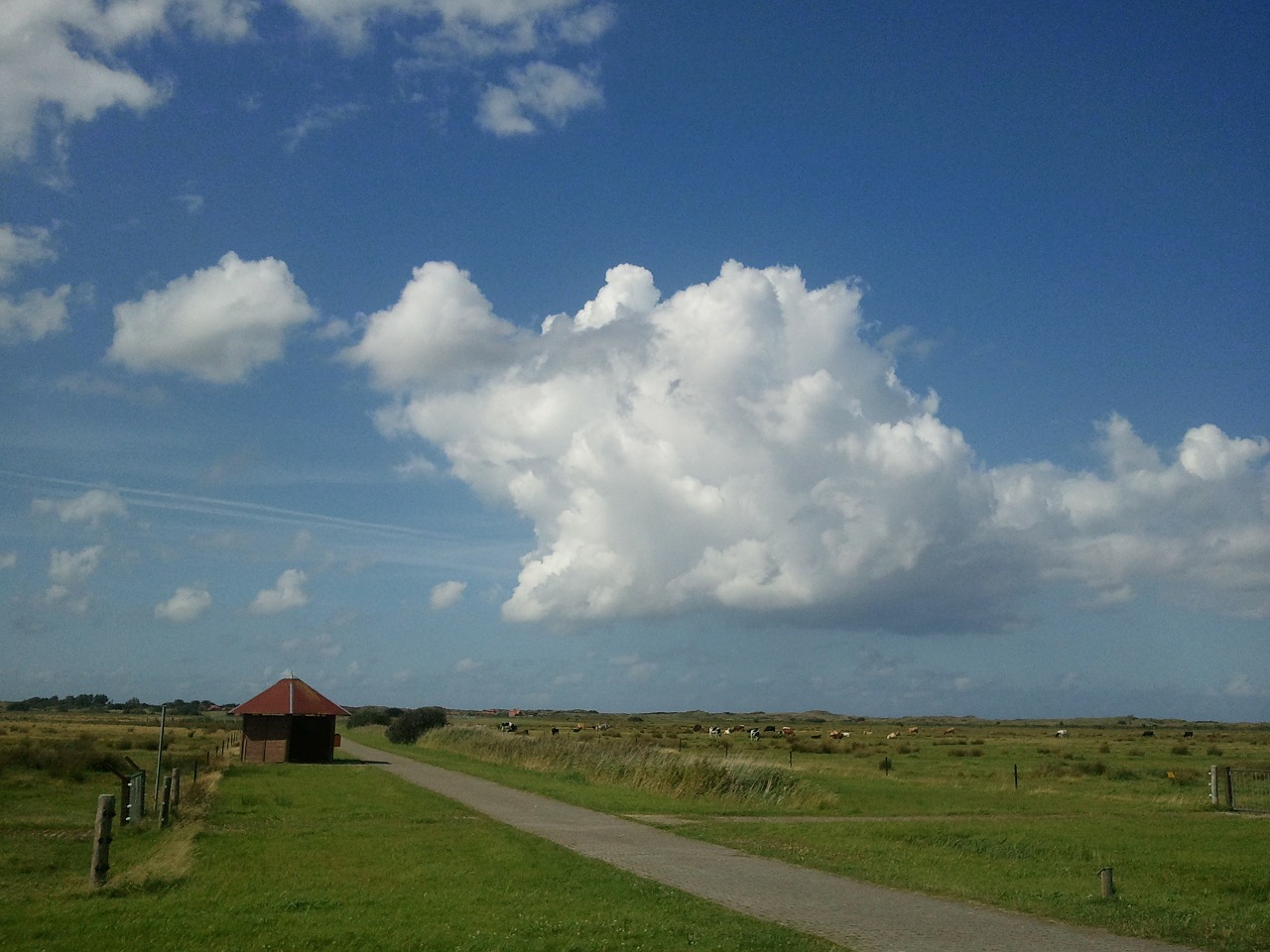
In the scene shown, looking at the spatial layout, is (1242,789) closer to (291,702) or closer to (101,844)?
(101,844)

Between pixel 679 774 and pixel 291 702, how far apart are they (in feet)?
71.2

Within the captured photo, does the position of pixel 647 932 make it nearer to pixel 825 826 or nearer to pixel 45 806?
pixel 825 826

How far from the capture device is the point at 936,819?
2528 centimetres

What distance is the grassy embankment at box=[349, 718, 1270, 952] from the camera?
1349 centimetres

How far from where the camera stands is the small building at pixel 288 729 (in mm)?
45594

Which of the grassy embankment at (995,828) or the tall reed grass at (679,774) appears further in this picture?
the tall reed grass at (679,774)

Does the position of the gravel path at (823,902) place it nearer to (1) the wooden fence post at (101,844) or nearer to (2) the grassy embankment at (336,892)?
(2) the grassy embankment at (336,892)

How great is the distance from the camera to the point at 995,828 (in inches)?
897

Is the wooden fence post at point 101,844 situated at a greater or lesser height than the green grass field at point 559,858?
greater

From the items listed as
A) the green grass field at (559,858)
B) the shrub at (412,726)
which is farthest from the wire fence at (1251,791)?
the shrub at (412,726)

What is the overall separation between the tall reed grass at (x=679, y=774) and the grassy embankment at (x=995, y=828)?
9cm

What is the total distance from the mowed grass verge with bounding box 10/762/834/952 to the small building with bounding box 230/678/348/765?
82.2 ft

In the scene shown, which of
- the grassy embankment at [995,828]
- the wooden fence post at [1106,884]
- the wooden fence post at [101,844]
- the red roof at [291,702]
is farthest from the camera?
the red roof at [291,702]

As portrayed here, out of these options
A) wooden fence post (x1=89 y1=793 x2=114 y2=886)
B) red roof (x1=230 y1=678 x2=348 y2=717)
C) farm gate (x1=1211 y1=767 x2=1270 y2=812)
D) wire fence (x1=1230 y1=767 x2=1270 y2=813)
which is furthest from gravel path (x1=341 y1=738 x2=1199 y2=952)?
red roof (x1=230 y1=678 x2=348 y2=717)
